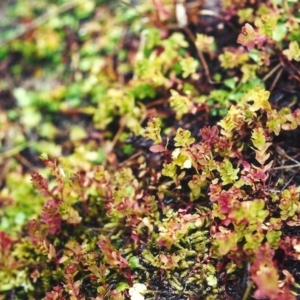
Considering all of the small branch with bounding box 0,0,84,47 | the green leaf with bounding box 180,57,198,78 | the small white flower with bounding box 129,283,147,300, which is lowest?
the small white flower with bounding box 129,283,147,300

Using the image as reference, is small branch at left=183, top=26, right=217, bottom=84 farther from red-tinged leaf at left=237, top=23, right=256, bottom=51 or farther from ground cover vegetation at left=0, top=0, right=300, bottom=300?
red-tinged leaf at left=237, top=23, right=256, bottom=51

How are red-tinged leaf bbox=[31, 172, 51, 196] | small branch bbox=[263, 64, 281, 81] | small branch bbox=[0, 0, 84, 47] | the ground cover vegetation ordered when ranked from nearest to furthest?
the ground cover vegetation, red-tinged leaf bbox=[31, 172, 51, 196], small branch bbox=[263, 64, 281, 81], small branch bbox=[0, 0, 84, 47]

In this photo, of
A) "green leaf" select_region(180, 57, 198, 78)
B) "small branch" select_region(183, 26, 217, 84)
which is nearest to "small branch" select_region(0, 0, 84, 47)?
"small branch" select_region(183, 26, 217, 84)

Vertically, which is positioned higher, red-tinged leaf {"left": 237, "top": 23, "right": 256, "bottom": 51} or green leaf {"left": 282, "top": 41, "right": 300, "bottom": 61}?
red-tinged leaf {"left": 237, "top": 23, "right": 256, "bottom": 51}

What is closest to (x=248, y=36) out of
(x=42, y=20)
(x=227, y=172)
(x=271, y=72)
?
(x=271, y=72)

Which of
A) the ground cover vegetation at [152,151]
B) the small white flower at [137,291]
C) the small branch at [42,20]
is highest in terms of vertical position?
the small branch at [42,20]

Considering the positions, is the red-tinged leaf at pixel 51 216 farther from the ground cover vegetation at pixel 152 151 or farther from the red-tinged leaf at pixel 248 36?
the red-tinged leaf at pixel 248 36

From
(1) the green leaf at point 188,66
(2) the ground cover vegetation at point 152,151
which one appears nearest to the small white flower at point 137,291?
(2) the ground cover vegetation at point 152,151

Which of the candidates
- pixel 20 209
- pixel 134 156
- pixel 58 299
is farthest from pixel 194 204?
pixel 20 209
